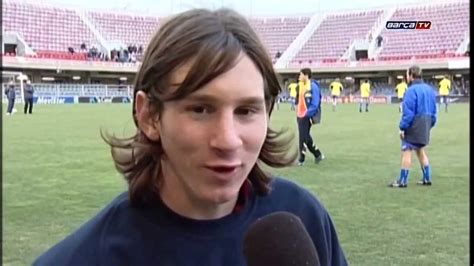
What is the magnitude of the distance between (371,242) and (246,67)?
450 cm

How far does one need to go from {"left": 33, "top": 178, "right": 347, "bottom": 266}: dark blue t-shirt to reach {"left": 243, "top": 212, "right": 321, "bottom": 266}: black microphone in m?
0.20

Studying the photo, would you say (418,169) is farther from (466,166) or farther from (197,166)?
(197,166)

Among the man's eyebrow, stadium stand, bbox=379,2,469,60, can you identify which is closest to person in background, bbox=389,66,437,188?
the man's eyebrow

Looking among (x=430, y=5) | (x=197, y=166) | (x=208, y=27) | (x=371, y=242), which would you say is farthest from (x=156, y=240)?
(x=430, y=5)

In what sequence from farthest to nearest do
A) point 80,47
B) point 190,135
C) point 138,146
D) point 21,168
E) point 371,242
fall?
point 80,47
point 21,168
point 371,242
point 138,146
point 190,135

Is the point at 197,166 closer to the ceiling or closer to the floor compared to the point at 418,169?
closer to the ceiling

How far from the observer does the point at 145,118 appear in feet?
5.14

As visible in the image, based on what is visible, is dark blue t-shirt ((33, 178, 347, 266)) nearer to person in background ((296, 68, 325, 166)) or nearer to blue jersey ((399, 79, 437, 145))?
blue jersey ((399, 79, 437, 145))

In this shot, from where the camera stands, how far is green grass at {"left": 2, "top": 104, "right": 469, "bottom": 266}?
548 cm

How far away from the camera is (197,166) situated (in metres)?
1.41

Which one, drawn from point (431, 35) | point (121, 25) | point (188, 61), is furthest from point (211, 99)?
point (121, 25)

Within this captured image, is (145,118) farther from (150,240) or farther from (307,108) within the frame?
(307,108)

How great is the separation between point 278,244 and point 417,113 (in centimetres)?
826

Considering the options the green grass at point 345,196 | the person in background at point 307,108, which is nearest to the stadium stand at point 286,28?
the green grass at point 345,196
